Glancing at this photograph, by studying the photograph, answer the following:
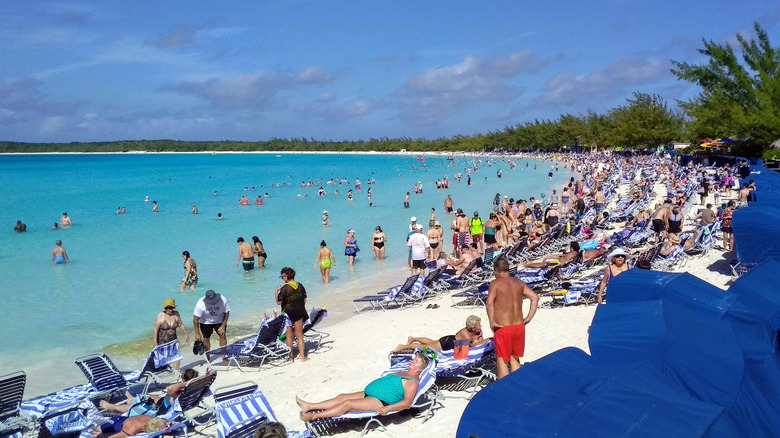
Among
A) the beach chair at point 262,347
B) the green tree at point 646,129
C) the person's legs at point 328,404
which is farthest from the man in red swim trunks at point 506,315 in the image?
the green tree at point 646,129

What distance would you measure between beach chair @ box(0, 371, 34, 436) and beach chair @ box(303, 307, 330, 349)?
2.93m

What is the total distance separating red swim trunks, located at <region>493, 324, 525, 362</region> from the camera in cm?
513

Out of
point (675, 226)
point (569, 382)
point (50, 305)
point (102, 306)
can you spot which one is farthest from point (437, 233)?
point (569, 382)

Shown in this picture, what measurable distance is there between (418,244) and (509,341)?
252 inches

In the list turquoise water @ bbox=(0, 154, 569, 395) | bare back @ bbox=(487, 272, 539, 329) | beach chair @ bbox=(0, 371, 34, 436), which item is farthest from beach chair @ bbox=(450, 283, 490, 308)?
beach chair @ bbox=(0, 371, 34, 436)

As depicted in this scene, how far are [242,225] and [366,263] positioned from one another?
1032cm

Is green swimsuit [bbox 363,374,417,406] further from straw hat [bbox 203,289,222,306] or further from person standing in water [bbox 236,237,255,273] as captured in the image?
person standing in water [bbox 236,237,255,273]

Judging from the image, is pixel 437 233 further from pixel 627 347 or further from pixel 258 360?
pixel 627 347

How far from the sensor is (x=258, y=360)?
7223 mm

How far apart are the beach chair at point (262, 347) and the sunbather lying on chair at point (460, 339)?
1.53 metres

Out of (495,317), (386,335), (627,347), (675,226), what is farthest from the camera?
(675,226)

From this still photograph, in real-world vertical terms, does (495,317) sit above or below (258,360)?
above

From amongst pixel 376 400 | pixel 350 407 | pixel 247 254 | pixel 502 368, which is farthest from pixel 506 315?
pixel 247 254

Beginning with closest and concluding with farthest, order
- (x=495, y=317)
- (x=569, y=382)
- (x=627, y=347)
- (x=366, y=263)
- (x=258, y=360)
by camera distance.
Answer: (x=569, y=382) < (x=627, y=347) < (x=495, y=317) < (x=258, y=360) < (x=366, y=263)
